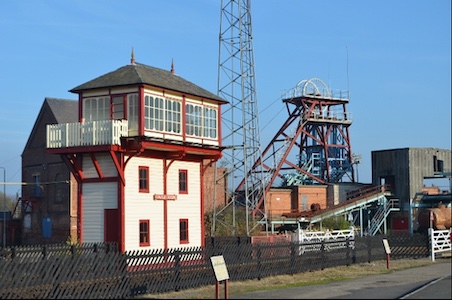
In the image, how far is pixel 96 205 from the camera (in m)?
34.2

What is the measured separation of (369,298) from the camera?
2097 cm

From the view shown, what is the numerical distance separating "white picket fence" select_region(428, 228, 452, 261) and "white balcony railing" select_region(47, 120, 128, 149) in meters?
16.9

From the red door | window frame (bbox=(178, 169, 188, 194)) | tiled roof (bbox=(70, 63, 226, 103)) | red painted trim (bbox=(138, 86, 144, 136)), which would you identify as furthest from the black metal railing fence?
tiled roof (bbox=(70, 63, 226, 103))

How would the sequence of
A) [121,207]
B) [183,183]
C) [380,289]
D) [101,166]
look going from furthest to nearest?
[183,183] → [101,166] → [121,207] → [380,289]

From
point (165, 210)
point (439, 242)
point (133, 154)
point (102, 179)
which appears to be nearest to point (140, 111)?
point (133, 154)

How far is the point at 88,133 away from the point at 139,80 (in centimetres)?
345

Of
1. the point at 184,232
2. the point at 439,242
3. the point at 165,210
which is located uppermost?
the point at 165,210

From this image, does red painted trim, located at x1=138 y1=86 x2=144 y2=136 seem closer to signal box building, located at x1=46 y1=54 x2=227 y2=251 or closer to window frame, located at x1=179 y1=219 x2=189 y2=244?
signal box building, located at x1=46 y1=54 x2=227 y2=251

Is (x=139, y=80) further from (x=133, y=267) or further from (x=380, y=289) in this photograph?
(x=380, y=289)

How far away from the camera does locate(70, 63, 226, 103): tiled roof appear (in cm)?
3469

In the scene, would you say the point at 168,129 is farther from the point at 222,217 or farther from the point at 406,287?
the point at 222,217

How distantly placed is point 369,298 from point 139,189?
1602 cm

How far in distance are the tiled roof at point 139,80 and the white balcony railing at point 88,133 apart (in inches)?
84.4

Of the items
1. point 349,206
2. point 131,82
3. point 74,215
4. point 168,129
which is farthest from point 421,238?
point 74,215
